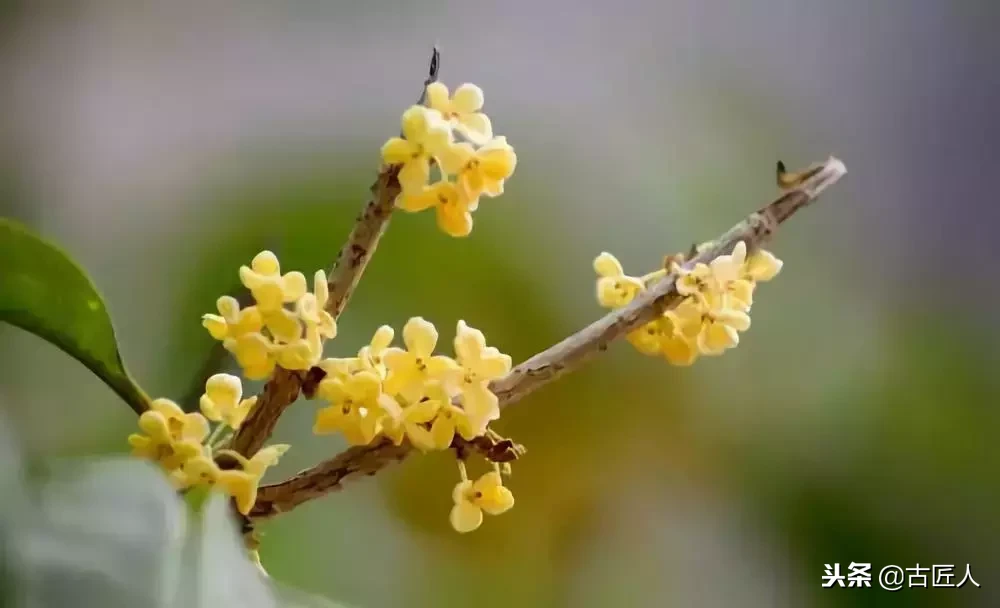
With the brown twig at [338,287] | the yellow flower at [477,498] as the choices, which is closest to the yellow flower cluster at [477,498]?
the yellow flower at [477,498]

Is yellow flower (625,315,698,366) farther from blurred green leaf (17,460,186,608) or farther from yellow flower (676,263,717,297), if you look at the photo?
blurred green leaf (17,460,186,608)

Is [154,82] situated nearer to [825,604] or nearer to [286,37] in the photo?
[286,37]

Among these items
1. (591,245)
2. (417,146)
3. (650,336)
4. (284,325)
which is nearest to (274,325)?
(284,325)

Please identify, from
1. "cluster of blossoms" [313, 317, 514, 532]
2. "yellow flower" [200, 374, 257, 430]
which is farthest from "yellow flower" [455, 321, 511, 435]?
"yellow flower" [200, 374, 257, 430]

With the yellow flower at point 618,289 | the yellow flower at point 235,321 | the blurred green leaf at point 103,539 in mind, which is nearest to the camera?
the blurred green leaf at point 103,539

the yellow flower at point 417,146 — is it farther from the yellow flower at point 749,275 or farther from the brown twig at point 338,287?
the yellow flower at point 749,275

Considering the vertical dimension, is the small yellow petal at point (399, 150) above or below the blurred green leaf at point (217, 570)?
above
